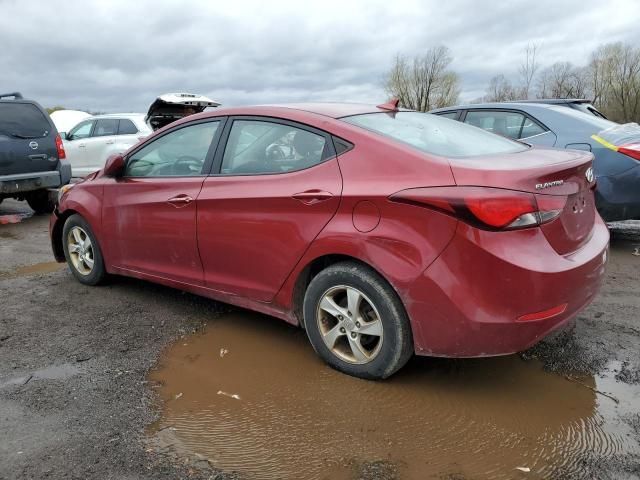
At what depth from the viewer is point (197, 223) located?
3.64 m

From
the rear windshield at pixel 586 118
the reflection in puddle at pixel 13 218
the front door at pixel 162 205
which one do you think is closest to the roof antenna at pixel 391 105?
the front door at pixel 162 205

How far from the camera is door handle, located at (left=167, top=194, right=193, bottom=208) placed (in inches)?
146

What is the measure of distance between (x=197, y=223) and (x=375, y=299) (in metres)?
1.45

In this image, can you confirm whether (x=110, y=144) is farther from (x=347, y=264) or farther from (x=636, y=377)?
(x=636, y=377)

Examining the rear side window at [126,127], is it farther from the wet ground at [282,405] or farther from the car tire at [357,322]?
the car tire at [357,322]

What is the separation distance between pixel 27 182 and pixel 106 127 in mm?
3444

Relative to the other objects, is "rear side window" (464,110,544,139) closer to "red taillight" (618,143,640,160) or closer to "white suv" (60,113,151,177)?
"red taillight" (618,143,640,160)

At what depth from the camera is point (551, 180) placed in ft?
8.79

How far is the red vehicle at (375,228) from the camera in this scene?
2566 millimetres

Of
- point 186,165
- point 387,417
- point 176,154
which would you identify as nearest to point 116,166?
point 176,154

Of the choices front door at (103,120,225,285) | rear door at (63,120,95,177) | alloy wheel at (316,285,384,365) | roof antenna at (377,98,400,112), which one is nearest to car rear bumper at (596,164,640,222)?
roof antenna at (377,98,400,112)

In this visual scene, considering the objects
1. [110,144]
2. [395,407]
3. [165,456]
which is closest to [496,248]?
[395,407]

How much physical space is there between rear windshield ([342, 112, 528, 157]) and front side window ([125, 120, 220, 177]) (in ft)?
3.71

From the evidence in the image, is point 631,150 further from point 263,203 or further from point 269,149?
point 263,203
